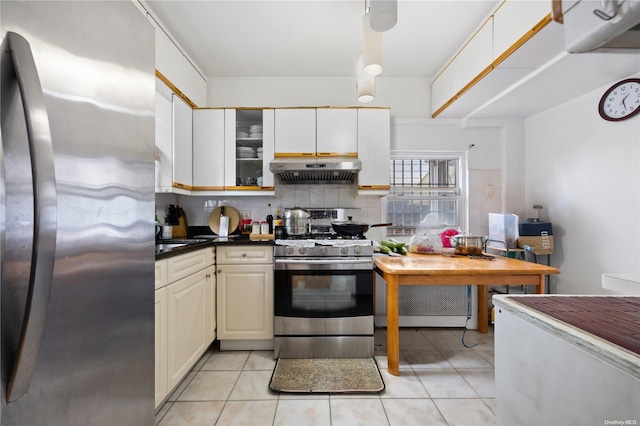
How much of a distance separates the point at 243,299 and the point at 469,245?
2.04 m

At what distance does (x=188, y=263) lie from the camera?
1.89m

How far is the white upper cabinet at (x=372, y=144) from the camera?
9.07 ft

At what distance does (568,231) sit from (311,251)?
2.37m

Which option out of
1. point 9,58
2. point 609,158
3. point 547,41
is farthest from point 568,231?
point 9,58

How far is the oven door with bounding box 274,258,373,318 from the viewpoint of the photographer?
7.38 ft

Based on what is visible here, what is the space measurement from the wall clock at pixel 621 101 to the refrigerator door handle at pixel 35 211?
3.24 metres

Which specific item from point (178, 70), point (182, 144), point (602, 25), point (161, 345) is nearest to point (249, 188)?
point (182, 144)

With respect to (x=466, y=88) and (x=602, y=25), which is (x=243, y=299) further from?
(x=466, y=88)

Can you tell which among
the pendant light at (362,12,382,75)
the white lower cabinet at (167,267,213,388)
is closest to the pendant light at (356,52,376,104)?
the pendant light at (362,12,382,75)

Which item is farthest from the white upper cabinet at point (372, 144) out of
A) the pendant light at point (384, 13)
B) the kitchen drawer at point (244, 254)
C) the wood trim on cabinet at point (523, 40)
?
the pendant light at point (384, 13)

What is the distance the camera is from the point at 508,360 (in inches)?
36.4

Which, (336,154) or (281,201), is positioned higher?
(336,154)

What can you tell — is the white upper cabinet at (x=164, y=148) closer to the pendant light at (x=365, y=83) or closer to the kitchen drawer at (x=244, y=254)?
the kitchen drawer at (x=244, y=254)

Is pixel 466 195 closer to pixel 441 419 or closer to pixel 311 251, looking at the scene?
pixel 311 251
